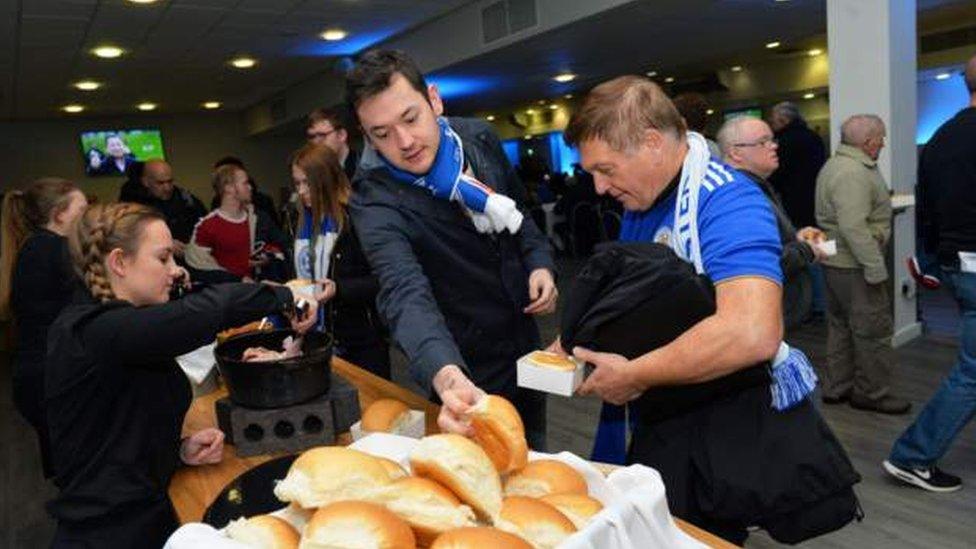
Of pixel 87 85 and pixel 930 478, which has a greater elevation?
pixel 87 85

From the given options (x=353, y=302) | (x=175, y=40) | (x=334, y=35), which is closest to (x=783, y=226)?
(x=353, y=302)

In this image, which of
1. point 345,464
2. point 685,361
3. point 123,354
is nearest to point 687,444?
point 685,361

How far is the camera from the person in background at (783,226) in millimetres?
2336

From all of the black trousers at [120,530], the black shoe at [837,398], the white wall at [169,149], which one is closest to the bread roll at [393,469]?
the black trousers at [120,530]

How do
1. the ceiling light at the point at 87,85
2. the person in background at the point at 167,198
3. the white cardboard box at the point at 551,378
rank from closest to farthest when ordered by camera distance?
the white cardboard box at the point at 551,378 → the person in background at the point at 167,198 → the ceiling light at the point at 87,85

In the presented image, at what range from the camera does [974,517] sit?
2854 millimetres

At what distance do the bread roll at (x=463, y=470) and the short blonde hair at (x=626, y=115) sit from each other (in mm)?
707

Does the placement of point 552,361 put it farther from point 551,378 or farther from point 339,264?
point 339,264

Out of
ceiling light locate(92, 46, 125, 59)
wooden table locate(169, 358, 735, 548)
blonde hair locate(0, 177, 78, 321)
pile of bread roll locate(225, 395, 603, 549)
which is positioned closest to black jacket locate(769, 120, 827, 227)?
wooden table locate(169, 358, 735, 548)

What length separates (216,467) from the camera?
161 centimetres

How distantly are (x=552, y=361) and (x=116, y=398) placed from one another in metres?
0.94

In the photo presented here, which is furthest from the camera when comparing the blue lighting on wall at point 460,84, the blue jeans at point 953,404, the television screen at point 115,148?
the television screen at point 115,148

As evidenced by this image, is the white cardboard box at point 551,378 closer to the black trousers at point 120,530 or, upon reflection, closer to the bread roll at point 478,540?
the bread roll at point 478,540

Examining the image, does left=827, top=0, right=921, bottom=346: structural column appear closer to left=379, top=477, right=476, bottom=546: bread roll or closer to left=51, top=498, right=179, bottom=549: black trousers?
left=51, top=498, right=179, bottom=549: black trousers
